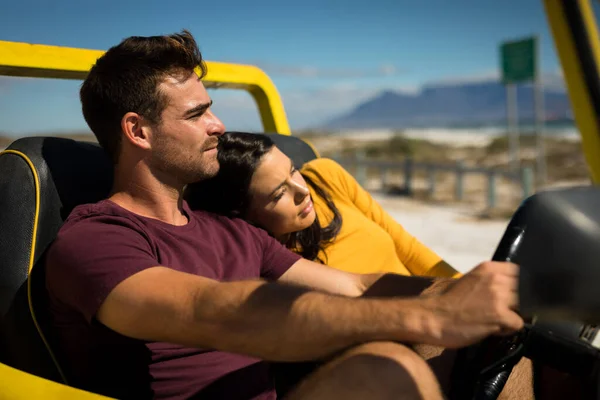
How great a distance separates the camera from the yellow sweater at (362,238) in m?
2.30

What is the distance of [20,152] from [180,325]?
77 cm

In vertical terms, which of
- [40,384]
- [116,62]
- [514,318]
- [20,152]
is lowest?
[40,384]

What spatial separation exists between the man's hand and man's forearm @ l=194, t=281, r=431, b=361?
0.03m

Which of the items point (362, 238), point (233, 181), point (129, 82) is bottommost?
point (362, 238)

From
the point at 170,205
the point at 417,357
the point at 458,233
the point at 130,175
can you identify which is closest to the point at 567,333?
the point at 417,357

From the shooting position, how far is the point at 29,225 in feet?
5.14

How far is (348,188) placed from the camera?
2541 millimetres

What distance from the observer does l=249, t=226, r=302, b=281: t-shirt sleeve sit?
6.19 feet

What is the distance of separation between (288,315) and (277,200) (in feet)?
3.25

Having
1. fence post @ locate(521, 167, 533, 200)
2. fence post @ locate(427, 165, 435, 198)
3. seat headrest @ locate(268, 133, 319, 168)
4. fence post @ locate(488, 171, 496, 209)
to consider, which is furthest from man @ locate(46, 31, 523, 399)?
fence post @ locate(427, 165, 435, 198)

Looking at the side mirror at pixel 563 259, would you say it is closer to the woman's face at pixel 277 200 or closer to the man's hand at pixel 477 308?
the man's hand at pixel 477 308

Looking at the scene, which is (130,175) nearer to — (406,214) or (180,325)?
(180,325)

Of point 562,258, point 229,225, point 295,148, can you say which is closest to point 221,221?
point 229,225

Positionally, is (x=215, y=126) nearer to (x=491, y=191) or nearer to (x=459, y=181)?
(x=491, y=191)
